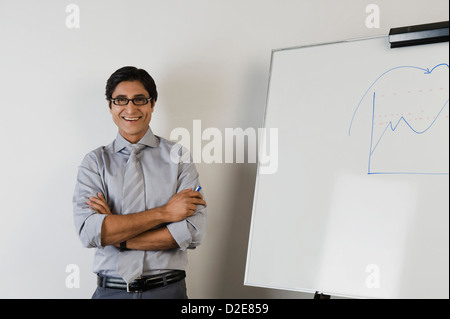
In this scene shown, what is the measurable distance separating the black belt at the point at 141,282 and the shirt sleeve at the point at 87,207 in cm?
15

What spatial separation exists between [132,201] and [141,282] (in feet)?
0.96

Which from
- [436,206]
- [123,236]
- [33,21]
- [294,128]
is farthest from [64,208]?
[436,206]

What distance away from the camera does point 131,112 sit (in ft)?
6.02

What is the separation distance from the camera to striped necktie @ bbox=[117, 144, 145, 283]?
5.56 feet

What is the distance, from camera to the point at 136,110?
1.85m

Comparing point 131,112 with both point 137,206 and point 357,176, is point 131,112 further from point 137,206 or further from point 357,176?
point 357,176

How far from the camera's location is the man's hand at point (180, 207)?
5.60 feet

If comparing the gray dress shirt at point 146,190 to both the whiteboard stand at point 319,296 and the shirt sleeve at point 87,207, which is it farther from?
the whiteboard stand at point 319,296

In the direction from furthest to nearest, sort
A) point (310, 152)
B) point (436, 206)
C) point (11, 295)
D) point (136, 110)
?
point (11, 295), point (136, 110), point (310, 152), point (436, 206)

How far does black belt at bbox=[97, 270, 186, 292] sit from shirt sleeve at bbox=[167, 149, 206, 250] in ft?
0.43

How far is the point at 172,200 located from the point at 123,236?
213mm

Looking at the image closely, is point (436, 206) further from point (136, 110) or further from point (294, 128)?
point (136, 110)

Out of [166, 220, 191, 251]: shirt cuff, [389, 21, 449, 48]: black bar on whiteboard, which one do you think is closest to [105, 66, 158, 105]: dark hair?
[166, 220, 191, 251]: shirt cuff

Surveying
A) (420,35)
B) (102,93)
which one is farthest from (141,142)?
(420,35)
